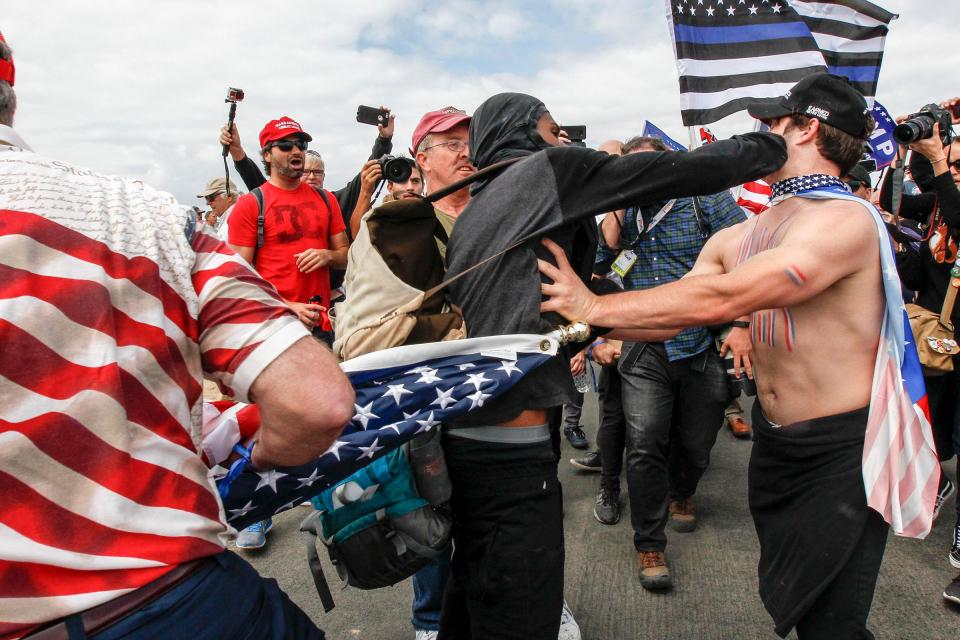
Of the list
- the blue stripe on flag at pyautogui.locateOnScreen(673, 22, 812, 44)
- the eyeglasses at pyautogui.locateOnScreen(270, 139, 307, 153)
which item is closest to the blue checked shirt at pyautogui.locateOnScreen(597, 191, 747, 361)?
the blue stripe on flag at pyautogui.locateOnScreen(673, 22, 812, 44)

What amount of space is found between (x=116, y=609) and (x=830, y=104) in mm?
2283

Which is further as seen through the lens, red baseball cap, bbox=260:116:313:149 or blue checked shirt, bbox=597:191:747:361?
red baseball cap, bbox=260:116:313:149

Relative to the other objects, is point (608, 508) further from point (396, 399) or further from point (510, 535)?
point (396, 399)

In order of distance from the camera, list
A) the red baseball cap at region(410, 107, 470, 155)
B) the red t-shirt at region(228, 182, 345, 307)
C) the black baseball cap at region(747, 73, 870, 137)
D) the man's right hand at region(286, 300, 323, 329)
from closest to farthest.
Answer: the black baseball cap at region(747, 73, 870, 137) < the red baseball cap at region(410, 107, 470, 155) < the man's right hand at region(286, 300, 323, 329) < the red t-shirt at region(228, 182, 345, 307)

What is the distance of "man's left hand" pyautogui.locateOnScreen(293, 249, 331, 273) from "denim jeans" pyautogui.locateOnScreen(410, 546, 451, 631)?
7.25 ft

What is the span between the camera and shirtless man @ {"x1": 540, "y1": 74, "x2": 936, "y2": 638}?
1.80m

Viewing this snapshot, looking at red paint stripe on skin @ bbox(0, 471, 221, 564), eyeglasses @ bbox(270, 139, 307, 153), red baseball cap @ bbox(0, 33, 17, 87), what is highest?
red baseball cap @ bbox(0, 33, 17, 87)

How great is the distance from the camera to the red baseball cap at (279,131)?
169 inches

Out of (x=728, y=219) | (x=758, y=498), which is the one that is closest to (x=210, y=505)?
(x=758, y=498)

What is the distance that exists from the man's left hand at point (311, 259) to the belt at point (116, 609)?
3.24 m

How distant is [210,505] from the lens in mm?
1113

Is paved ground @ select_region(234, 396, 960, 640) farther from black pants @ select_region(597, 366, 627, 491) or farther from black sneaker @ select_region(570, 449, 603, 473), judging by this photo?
black sneaker @ select_region(570, 449, 603, 473)

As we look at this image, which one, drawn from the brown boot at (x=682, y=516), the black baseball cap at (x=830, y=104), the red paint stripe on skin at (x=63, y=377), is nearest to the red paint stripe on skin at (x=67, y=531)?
the red paint stripe on skin at (x=63, y=377)

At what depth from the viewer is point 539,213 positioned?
67.1 inches
